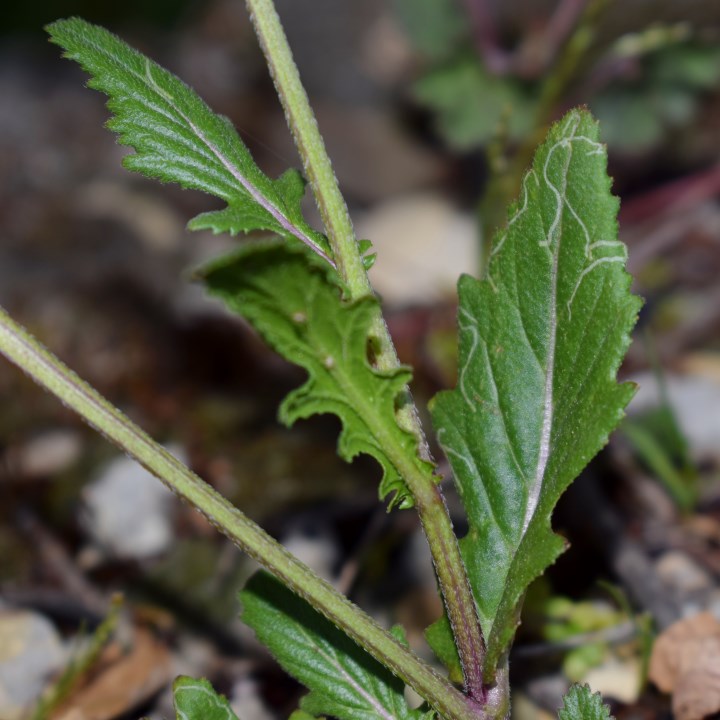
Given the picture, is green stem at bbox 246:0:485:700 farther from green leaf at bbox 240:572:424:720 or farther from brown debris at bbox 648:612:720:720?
brown debris at bbox 648:612:720:720

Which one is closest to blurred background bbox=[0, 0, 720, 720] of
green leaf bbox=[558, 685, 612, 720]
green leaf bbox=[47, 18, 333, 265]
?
green leaf bbox=[558, 685, 612, 720]

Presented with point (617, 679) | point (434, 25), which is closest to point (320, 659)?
point (617, 679)

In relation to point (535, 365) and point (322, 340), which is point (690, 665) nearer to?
point (535, 365)

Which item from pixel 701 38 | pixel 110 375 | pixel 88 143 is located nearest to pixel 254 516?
pixel 110 375

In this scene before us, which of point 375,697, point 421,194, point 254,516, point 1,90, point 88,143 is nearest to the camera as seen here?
point 375,697

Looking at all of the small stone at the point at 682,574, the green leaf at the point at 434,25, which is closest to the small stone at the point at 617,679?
the small stone at the point at 682,574

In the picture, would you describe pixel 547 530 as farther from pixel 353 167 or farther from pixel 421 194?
pixel 353 167
